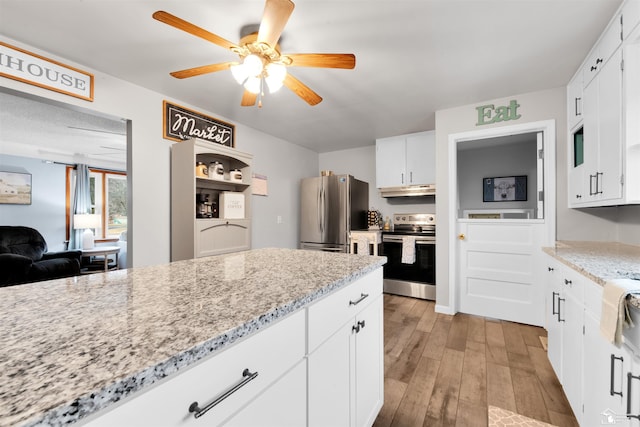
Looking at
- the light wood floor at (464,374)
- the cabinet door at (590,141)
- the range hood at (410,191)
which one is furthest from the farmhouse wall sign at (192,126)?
the cabinet door at (590,141)

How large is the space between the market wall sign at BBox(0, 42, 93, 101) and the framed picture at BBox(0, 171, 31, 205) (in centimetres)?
476

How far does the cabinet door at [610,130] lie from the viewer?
162 centimetres

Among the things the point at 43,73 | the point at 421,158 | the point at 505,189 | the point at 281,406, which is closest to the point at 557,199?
the point at 505,189

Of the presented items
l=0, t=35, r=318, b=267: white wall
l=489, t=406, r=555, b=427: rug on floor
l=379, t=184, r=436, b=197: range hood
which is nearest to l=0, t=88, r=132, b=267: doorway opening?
l=0, t=35, r=318, b=267: white wall

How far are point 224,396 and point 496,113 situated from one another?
3.37 meters

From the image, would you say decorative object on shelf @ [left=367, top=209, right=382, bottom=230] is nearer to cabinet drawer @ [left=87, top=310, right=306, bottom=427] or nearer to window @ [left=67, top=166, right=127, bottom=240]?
cabinet drawer @ [left=87, top=310, right=306, bottom=427]

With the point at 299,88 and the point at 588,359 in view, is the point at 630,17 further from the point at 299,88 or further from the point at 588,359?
the point at 299,88

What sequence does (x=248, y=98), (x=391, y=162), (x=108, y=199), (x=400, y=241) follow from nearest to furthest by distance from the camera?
(x=248, y=98)
(x=400, y=241)
(x=391, y=162)
(x=108, y=199)

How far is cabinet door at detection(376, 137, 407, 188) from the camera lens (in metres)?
4.04

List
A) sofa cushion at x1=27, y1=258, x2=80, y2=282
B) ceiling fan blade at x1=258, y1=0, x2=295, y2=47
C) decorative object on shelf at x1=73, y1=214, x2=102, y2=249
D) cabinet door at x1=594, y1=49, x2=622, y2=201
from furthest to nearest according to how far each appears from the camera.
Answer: decorative object on shelf at x1=73, y1=214, x2=102, y2=249 → sofa cushion at x1=27, y1=258, x2=80, y2=282 → cabinet door at x1=594, y1=49, x2=622, y2=201 → ceiling fan blade at x1=258, y1=0, x2=295, y2=47

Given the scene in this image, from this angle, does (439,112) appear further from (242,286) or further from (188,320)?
(188,320)

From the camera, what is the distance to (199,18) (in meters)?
1.69

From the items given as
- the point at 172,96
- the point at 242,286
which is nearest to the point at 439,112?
the point at 172,96

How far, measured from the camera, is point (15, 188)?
511 cm
